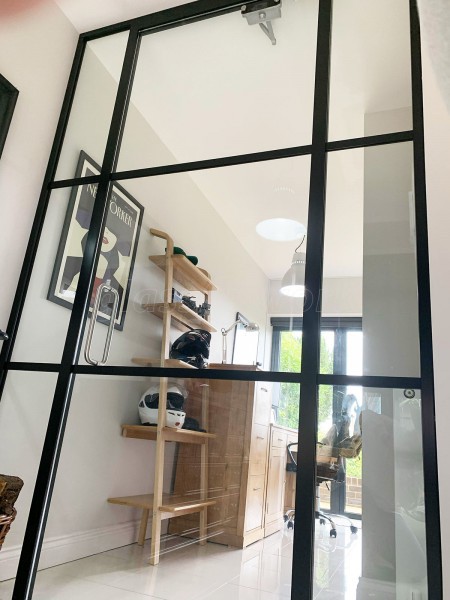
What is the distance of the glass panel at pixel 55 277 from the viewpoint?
2.13 metres

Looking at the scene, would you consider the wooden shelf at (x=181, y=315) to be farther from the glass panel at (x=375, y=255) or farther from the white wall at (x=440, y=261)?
the white wall at (x=440, y=261)

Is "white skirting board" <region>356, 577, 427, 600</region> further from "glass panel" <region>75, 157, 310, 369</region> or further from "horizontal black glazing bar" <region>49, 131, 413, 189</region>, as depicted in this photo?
"horizontal black glazing bar" <region>49, 131, 413, 189</region>

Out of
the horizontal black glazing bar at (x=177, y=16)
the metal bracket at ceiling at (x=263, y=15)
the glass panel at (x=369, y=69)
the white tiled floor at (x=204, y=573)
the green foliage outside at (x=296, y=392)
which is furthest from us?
the horizontal black glazing bar at (x=177, y=16)

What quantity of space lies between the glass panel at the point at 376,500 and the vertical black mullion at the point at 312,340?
0.04 metres

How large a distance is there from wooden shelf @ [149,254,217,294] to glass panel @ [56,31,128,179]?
0.73 metres

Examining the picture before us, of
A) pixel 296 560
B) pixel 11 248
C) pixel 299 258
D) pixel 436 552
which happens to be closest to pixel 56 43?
pixel 11 248

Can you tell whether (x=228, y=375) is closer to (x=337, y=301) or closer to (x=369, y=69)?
(x=337, y=301)

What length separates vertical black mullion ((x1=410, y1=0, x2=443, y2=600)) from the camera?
52.6 inches

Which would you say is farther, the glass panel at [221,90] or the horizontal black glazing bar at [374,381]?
the glass panel at [221,90]

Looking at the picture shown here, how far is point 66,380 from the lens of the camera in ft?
6.54

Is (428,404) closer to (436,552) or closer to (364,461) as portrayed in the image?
(364,461)

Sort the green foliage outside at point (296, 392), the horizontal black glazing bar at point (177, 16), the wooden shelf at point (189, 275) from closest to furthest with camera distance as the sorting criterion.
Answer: the green foliage outside at point (296, 392), the wooden shelf at point (189, 275), the horizontal black glazing bar at point (177, 16)

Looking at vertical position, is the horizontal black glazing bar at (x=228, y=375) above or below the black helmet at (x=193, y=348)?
below

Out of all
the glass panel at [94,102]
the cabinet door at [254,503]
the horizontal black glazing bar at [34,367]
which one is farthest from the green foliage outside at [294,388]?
the glass panel at [94,102]
